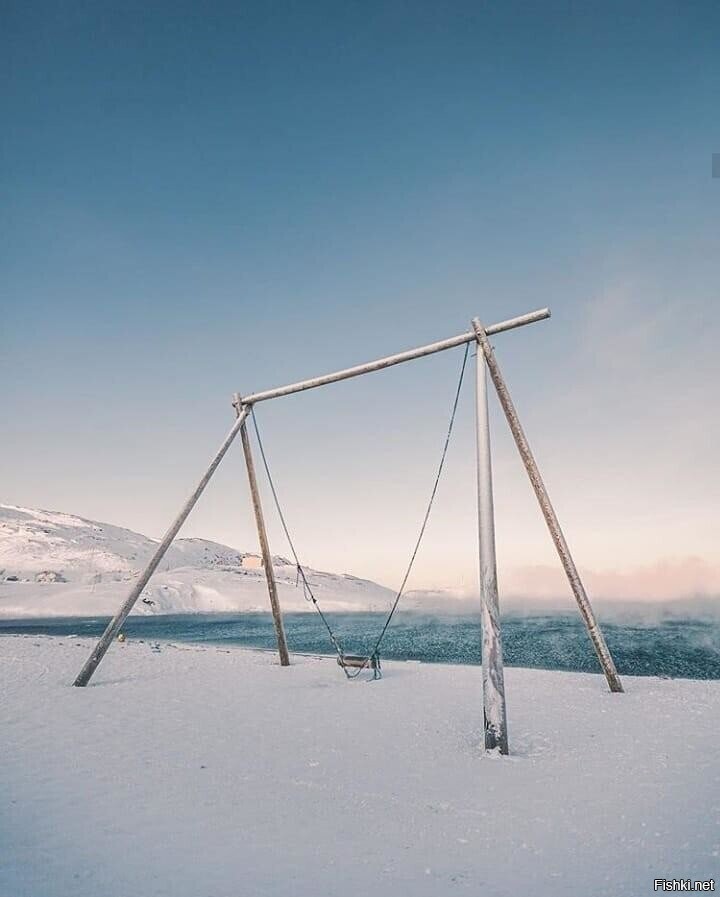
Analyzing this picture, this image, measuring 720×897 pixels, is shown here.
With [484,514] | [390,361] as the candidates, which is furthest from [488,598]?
[390,361]

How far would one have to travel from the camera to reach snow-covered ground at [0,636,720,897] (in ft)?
13.1

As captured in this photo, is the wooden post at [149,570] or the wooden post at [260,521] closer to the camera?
the wooden post at [149,570]

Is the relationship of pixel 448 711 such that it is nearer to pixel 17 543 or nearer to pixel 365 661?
pixel 365 661

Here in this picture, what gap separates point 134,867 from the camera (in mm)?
3986

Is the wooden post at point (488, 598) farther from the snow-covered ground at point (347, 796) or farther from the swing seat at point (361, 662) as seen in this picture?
the swing seat at point (361, 662)

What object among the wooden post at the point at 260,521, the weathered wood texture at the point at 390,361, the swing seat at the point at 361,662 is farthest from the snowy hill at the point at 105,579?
the weathered wood texture at the point at 390,361

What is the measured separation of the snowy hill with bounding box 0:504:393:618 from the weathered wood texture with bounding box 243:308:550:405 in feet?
245

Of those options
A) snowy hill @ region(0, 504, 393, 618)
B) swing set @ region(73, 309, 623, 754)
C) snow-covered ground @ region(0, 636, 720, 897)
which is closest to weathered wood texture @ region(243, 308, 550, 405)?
swing set @ region(73, 309, 623, 754)

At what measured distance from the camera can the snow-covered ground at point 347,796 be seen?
157 inches

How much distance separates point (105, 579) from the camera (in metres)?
104

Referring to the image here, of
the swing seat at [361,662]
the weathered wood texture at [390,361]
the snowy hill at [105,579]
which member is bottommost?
the swing seat at [361,662]

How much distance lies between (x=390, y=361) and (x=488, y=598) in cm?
522

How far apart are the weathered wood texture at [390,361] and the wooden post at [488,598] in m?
1.10

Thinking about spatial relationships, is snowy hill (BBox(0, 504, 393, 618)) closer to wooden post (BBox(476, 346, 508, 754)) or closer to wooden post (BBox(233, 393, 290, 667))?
wooden post (BBox(233, 393, 290, 667))
